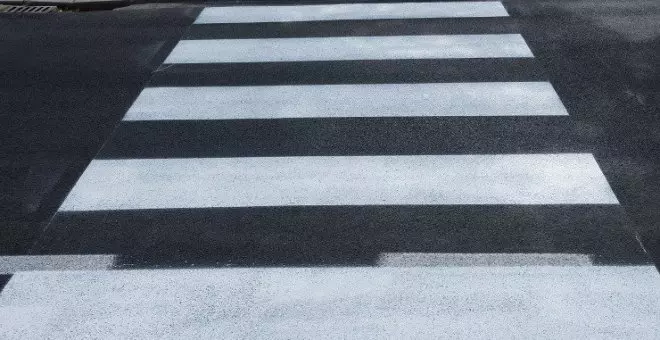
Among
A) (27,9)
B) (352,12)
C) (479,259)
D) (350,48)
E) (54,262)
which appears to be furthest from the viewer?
(27,9)

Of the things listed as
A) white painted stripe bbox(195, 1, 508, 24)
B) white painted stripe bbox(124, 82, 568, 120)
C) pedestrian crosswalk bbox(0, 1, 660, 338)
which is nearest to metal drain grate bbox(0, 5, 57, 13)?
white painted stripe bbox(195, 1, 508, 24)

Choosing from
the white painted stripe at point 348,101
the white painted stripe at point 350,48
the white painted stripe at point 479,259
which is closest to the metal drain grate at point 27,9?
the white painted stripe at point 350,48

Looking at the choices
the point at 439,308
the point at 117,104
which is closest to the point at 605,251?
the point at 439,308

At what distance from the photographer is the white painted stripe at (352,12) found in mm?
8492

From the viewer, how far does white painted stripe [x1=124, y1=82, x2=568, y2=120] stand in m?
6.18

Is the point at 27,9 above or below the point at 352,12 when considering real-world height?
above

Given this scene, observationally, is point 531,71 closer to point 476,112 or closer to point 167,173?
point 476,112

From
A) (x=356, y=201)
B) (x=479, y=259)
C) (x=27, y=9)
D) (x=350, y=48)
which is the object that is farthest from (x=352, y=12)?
(x=479, y=259)

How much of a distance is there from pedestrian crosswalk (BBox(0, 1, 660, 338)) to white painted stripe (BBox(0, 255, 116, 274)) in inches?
1.7

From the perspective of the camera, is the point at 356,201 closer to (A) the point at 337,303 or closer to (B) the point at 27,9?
(A) the point at 337,303

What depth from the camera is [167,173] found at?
5.42 metres

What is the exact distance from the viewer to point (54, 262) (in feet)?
14.7

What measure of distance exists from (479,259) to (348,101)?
7.84 feet

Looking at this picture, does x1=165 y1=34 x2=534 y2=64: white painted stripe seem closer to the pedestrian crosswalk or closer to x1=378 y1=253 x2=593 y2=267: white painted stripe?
the pedestrian crosswalk
